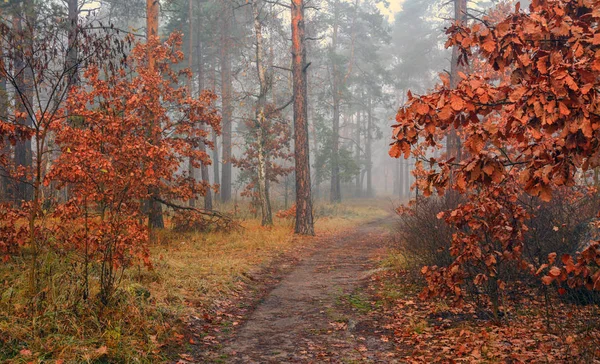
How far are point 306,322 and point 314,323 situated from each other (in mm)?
123

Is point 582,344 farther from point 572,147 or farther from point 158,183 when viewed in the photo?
point 158,183

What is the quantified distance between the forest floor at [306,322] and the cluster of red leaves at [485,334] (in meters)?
0.34

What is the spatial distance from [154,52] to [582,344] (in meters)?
11.8

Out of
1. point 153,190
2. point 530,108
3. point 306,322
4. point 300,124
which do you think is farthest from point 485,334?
point 300,124

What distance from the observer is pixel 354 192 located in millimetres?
44094

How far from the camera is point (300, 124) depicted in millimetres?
16234

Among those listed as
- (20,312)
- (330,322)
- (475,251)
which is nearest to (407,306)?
(330,322)

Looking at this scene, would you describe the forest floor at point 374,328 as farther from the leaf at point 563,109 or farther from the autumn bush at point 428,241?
the leaf at point 563,109

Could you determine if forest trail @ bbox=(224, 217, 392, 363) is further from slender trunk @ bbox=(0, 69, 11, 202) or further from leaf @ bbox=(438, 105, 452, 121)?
slender trunk @ bbox=(0, 69, 11, 202)

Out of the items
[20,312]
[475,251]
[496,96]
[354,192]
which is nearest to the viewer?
[496,96]

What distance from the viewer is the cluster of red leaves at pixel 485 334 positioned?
4.71 meters

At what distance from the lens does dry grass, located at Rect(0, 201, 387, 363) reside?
170 inches

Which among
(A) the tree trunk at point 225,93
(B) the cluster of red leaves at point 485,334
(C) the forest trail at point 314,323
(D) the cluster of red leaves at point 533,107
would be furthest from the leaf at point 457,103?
(A) the tree trunk at point 225,93

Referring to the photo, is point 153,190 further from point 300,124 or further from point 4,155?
point 4,155
